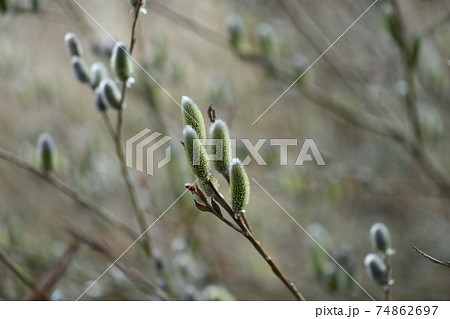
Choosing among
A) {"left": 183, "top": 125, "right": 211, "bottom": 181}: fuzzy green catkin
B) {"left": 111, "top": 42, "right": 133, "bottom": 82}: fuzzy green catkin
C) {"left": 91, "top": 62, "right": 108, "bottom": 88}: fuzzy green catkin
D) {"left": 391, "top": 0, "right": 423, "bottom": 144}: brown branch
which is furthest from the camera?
{"left": 391, "top": 0, "right": 423, "bottom": 144}: brown branch

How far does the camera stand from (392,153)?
1779mm

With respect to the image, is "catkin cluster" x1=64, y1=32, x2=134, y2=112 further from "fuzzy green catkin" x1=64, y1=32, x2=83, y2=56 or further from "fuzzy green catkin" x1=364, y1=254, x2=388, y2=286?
"fuzzy green catkin" x1=364, y1=254, x2=388, y2=286

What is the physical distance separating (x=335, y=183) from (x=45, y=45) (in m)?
1.39

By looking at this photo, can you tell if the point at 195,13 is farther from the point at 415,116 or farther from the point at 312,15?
the point at 415,116

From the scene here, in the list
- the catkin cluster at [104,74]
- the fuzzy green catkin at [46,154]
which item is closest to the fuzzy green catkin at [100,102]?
the catkin cluster at [104,74]

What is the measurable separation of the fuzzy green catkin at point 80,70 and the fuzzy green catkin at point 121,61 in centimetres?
11

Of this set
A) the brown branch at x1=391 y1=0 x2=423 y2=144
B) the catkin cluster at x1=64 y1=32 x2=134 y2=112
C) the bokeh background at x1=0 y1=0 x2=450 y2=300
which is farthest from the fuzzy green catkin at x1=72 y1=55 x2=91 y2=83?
the brown branch at x1=391 y1=0 x2=423 y2=144

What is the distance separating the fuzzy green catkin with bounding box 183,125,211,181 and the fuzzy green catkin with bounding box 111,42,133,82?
21cm

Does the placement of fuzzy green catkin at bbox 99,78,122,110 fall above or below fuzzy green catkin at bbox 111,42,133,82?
below

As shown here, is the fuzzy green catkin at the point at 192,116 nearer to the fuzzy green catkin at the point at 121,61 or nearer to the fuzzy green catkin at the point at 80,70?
the fuzzy green catkin at the point at 121,61

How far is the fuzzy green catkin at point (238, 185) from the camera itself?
0.55 metres

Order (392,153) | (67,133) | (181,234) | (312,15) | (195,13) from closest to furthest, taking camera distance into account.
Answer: (181,234), (67,133), (392,153), (312,15), (195,13)

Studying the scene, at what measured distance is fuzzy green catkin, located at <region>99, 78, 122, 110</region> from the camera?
74cm
